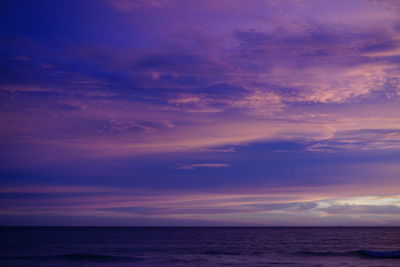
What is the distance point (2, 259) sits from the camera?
35.4 m

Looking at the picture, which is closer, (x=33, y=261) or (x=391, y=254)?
(x=33, y=261)

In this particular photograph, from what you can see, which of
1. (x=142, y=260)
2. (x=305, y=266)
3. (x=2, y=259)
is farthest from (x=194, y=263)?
(x=2, y=259)

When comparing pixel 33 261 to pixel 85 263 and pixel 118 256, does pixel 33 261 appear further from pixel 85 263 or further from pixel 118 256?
pixel 118 256

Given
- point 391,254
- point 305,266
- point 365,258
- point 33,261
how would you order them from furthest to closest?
point 391,254 < point 365,258 < point 33,261 < point 305,266

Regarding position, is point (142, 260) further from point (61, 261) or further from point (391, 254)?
point (391, 254)

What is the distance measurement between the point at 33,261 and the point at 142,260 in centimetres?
990

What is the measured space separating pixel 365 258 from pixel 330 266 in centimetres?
881

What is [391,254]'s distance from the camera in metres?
41.5

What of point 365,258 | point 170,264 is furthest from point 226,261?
point 365,258

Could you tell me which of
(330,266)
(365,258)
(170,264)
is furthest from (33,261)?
(365,258)

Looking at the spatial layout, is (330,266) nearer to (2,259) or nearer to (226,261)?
(226,261)

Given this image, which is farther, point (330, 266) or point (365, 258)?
point (365, 258)

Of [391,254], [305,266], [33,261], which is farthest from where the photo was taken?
[391,254]

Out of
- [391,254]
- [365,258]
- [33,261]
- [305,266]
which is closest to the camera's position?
[305,266]
